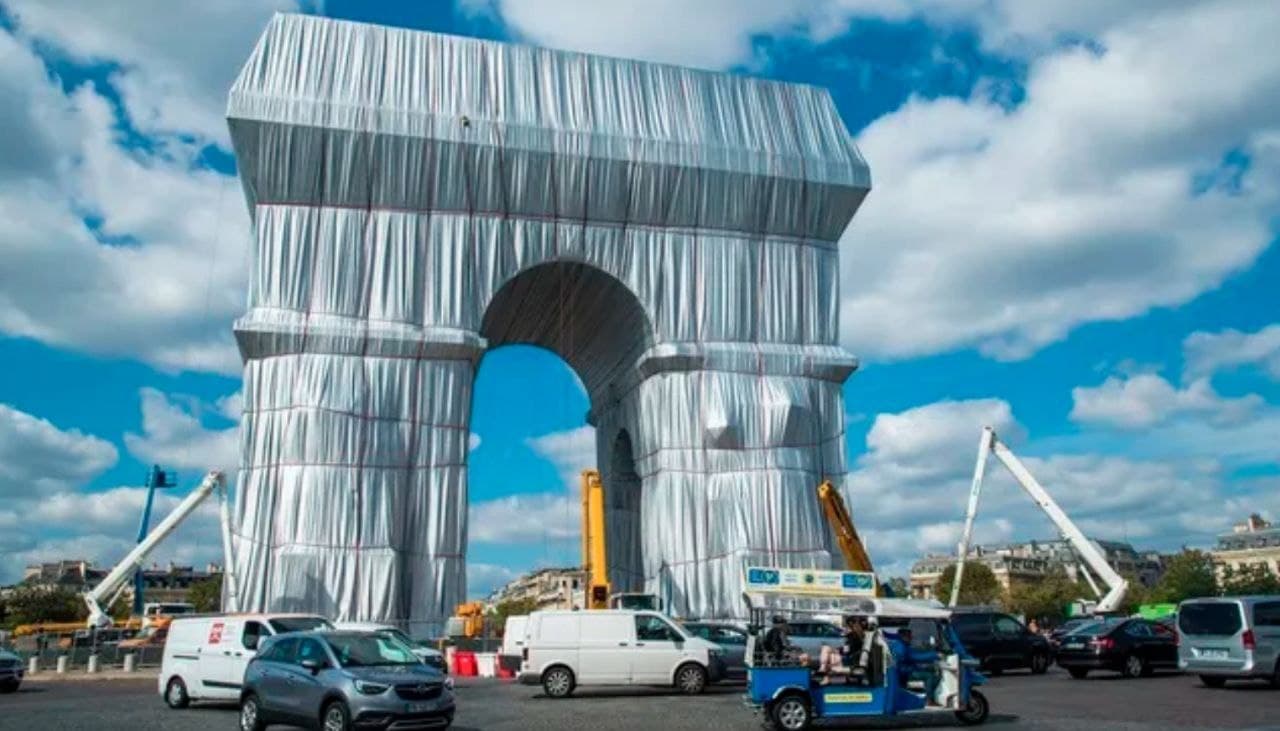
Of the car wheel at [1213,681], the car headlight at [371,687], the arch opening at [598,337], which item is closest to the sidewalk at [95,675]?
the arch opening at [598,337]

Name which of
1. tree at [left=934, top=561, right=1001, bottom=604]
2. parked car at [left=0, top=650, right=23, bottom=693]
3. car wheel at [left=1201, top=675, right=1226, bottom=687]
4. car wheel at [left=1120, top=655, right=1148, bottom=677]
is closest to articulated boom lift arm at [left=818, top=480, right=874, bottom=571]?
car wheel at [left=1120, top=655, right=1148, bottom=677]

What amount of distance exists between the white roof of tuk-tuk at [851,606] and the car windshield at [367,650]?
182 inches

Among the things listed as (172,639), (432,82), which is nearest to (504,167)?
(432,82)

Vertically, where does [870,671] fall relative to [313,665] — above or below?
below

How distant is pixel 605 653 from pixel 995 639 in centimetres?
1020

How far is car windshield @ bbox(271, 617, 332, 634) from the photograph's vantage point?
18.9 m

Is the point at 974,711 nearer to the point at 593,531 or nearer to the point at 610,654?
the point at 610,654

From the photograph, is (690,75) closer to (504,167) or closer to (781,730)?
(504,167)

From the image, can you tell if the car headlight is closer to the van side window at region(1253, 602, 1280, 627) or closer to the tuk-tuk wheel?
the tuk-tuk wheel

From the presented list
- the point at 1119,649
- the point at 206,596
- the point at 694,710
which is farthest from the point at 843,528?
the point at 206,596

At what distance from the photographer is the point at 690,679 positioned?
21375mm

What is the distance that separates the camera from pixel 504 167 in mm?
35250

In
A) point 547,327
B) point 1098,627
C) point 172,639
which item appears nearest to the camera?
point 172,639

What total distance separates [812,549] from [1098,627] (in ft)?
37.1
